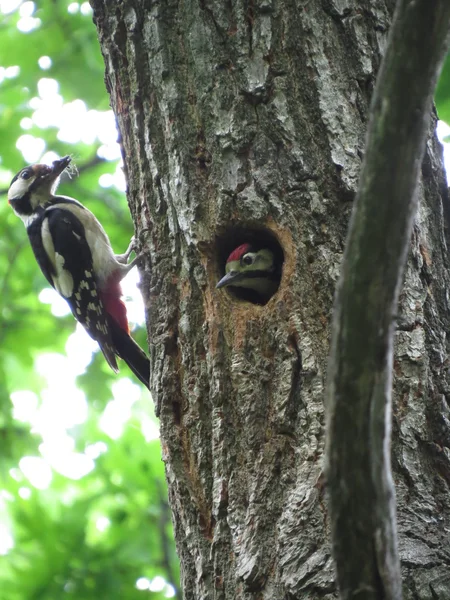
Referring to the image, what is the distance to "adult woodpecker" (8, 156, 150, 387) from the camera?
498cm

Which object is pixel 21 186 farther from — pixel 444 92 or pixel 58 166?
pixel 444 92

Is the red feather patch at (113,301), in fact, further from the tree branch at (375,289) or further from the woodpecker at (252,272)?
the tree branch at (375,289)

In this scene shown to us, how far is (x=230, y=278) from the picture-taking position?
2.86 meters

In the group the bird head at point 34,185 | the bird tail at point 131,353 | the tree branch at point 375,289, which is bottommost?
the tree branch at point 375,289

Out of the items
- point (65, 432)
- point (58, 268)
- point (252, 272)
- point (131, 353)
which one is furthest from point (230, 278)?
point (65, 432)

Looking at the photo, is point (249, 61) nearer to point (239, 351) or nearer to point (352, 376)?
point (239, 351)

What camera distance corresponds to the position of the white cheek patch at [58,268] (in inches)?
205

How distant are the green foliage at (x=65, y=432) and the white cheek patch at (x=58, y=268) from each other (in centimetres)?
64

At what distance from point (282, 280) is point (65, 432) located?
4957 mm

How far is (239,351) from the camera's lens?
2551 millimetres

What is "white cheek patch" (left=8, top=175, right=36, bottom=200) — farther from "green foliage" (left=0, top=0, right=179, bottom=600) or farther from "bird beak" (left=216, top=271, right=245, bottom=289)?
"bird beak" (left=216, top=271, right=245, bottom=289)

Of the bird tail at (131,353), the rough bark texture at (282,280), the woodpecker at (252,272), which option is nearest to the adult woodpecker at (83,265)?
the bird tail at (131,353)

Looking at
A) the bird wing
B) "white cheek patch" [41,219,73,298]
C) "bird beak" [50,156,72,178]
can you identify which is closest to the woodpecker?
the bird wing

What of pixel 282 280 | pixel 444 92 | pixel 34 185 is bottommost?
pixel 282 280
